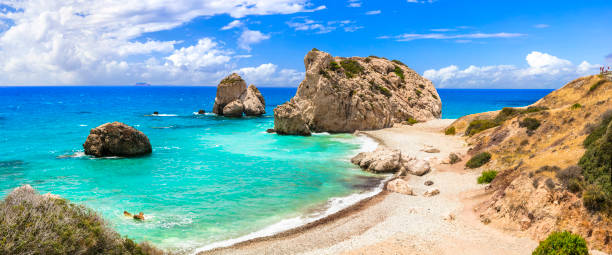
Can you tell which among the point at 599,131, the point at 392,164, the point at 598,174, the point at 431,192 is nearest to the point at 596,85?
the point at 599,131

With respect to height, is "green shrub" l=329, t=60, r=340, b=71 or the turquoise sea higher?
"green shrub" l=329, t=60, r=340, b=71

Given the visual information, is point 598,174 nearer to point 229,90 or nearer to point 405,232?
point 405,232

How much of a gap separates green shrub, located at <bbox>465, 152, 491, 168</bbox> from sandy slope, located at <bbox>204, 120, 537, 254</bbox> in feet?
10.1

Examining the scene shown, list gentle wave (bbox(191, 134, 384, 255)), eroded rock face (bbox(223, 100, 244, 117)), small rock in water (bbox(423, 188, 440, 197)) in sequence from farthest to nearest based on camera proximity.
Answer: eroded rock face (bbox(223, 100, 244, 117)) → small rock in water (bbox(423, 188, 440, 197)) → gentle wave (bbox(191, 134, 384, 255))

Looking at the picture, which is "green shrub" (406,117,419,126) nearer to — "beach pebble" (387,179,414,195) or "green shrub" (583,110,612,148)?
"beach pebble" (387,179,414,195)

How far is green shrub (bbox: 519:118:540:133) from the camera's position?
27.9 metres

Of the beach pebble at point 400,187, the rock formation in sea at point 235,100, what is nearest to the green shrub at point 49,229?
the beach pebble at point 400,187

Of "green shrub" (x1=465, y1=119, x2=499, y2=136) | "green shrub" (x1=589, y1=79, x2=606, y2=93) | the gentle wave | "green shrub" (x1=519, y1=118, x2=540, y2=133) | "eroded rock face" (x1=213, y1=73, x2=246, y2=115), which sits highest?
"eroded rock face" (x1=213, y1=73, x2=246, y2=115)

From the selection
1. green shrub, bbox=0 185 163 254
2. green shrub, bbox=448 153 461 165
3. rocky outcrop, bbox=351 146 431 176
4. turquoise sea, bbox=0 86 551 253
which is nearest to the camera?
green shrub, bbox=0 185 163 254

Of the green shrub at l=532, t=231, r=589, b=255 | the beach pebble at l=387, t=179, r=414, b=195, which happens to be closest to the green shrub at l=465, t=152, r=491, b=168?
the beach pebble at l=387, t=179, r=414, b=195

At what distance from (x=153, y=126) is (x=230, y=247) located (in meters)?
56.3

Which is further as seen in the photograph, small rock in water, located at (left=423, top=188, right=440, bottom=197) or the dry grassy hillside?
small rock in water, located at (left=423, top=188, right=440, bottom=197)

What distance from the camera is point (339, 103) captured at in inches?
2208

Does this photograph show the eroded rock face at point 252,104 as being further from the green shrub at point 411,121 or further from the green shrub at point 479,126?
the green shrub at point 479,126
